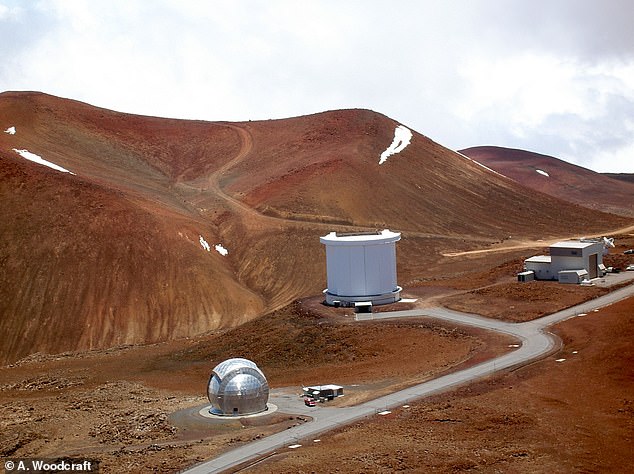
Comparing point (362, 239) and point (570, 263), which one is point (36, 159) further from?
point (570, 263)

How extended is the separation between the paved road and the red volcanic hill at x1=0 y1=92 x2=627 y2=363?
76.2ft

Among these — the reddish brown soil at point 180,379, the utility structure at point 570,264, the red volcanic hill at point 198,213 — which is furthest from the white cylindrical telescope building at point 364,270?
the red volcanic hill at point 198,213

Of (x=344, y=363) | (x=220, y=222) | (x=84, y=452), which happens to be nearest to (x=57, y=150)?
(x=220, y=222)

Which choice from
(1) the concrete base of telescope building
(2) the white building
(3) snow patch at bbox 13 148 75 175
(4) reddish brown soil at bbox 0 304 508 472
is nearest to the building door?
(2) the white building

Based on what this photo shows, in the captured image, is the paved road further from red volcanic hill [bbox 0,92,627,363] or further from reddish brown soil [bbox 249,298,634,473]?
red volcanic hill [bbox 0,92,627,363]

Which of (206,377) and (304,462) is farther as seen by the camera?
(206,377)

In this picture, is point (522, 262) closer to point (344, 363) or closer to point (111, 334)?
point (344, 363)

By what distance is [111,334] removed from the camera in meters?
60.6

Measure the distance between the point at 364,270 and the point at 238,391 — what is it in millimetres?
20603

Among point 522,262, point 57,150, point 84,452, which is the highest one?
point 57,150

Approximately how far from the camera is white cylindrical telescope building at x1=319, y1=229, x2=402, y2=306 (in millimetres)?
50844

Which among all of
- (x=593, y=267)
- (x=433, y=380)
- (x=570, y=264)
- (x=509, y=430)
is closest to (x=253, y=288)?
(x=570, y=264)

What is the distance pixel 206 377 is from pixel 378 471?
67.6 feet

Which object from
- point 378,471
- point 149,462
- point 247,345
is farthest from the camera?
point 247,345
